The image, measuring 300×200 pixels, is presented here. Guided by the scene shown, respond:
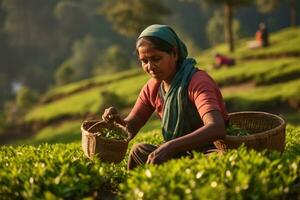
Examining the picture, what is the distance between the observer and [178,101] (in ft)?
17.9

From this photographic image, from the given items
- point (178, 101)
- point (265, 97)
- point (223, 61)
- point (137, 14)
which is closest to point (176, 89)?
point (178, 101)

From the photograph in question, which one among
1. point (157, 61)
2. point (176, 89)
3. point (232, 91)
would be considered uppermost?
point (157, 61)

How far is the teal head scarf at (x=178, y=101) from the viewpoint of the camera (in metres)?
5.41

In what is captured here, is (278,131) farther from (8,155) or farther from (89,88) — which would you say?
(89,88)

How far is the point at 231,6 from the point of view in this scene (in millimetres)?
38281

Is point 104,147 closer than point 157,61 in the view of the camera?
No

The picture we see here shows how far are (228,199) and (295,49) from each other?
30328 millimetres

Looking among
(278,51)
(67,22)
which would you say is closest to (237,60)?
(278,51)

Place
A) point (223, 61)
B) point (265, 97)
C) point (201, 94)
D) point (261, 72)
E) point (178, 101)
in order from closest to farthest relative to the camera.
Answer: point (201, 94) < point (178, 101) < point (265, 97) < point (261, 72) < point (223, 61)

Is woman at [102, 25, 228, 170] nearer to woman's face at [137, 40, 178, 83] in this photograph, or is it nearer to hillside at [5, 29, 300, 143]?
woman's face at [137, 40, 178, 83]

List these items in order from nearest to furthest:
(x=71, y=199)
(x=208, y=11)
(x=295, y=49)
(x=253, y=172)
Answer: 1. (x=253, y=172)
2. (x=71, y=199)
3. (x=295, y=49)
4. (x=208, y=11)

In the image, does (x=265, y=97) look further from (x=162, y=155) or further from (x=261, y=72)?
(x=162, y=155)

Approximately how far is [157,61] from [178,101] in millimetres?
512

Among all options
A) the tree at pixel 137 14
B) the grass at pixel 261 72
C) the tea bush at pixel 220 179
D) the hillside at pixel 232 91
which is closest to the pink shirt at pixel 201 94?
the tea bush at pixel 220 179
